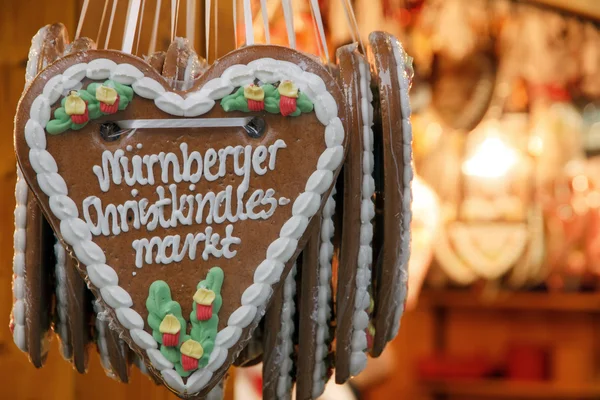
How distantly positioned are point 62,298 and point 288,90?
0.89 feet

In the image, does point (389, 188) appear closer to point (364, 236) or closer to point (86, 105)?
point (364, 236)

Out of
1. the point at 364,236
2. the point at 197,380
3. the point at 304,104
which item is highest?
the point at 304,104

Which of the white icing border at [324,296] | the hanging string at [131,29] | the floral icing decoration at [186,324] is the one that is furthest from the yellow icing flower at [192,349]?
the hanging string at [131,29]

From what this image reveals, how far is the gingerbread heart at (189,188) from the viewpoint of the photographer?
2.14 feet

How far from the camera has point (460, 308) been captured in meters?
4.04

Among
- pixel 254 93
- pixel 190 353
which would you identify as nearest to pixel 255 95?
pixel 254 93

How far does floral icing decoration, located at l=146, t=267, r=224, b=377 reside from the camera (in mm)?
655

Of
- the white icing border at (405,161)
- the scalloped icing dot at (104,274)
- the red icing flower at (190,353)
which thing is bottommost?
the red icing flower at (190,353)

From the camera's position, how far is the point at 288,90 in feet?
2.14

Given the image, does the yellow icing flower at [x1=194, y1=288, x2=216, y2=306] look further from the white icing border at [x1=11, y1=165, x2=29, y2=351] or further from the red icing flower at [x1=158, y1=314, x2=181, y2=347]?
the white icing border at [x1=11, y1=165, x2=29, y2=351]

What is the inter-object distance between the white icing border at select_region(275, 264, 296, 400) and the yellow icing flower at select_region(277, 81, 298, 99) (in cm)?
16

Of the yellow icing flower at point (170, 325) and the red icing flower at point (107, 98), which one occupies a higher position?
the red icing flower at point (107, 98)

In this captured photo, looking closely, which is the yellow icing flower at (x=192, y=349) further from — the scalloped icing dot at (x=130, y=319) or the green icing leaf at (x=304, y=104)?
the green icing leaf at (x=304, y=104)

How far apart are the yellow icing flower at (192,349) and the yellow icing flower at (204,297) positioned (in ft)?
0.10
